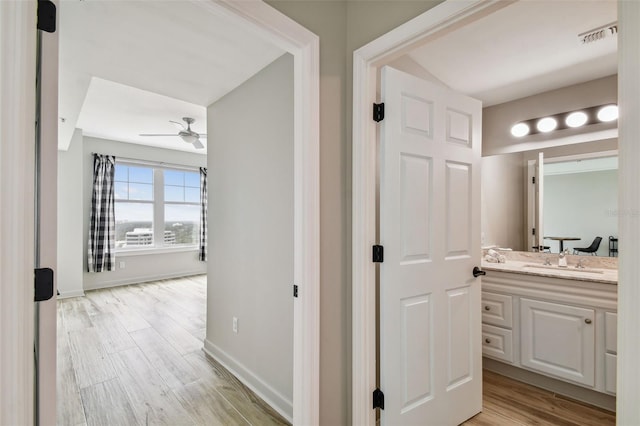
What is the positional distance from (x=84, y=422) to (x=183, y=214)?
15.9 ft

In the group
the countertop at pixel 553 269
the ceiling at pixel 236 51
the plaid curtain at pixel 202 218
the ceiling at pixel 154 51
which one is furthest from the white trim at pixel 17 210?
the plaid curtain at pixel 202 218

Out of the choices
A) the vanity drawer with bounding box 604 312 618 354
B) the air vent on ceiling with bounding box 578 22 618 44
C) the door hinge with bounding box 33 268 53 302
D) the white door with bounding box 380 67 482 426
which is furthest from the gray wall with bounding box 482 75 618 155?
the door hinge with bounding box 33 268 53 302

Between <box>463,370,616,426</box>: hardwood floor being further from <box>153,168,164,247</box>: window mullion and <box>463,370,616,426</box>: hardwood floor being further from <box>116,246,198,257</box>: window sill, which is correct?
<box>153,168,164,247</box>: window mullion

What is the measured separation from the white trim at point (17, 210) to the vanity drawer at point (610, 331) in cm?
293

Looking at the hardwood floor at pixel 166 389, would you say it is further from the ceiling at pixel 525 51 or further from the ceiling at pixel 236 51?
the ceiling at pixel 525 51

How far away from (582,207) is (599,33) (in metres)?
1.40

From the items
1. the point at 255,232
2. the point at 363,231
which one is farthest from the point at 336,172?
the point at 255,232

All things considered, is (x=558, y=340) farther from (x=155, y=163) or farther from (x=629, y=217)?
(x=155, y=163)

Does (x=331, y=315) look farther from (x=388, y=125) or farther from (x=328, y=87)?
(x=328, y=87)

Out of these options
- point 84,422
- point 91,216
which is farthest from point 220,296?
point 91,216

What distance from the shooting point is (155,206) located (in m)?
5.89

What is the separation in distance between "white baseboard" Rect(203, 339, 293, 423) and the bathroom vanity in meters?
1.75

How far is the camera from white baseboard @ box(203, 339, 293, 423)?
194cm

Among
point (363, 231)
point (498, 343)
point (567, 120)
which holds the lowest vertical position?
point (498, 343)
